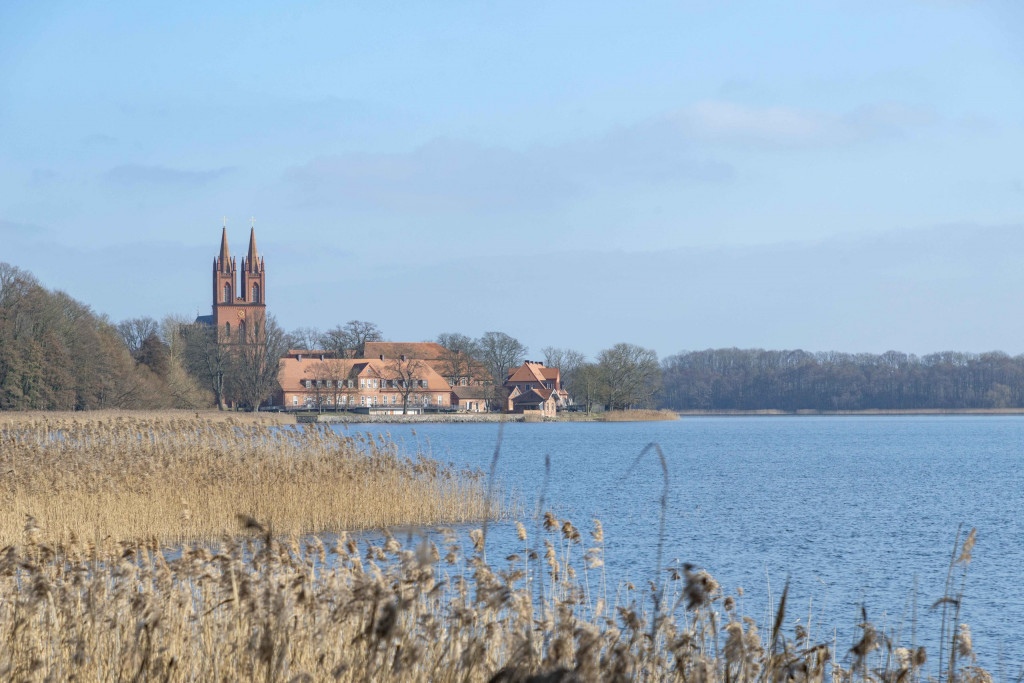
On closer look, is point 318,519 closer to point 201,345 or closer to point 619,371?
point 201,345

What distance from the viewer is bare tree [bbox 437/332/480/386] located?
10031 centimetres

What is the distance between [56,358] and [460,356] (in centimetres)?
5150

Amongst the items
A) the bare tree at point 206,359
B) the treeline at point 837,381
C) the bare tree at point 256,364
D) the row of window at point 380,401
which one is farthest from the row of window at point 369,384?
the treeline at point 837,381

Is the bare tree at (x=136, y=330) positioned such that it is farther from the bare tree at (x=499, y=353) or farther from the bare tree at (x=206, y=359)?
the bare tree at (x=499, y=353)

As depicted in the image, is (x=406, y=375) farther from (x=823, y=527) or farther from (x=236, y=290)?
(x=823, y=527)

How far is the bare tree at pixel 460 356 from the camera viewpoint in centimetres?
10031

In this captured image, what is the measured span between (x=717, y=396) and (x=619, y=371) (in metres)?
47.1

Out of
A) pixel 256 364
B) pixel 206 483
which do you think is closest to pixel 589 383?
pixel 256 364

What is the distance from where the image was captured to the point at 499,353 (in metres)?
101

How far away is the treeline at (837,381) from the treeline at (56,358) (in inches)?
3026

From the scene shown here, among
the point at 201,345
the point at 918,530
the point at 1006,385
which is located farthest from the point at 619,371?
the point at 918,530

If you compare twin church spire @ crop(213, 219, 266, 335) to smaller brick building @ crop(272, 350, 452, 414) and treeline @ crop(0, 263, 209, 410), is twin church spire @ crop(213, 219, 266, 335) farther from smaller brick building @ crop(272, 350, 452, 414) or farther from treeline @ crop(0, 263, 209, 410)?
treeline @ crop(0, 263, 209, 410)

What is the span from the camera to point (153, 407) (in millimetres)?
60656

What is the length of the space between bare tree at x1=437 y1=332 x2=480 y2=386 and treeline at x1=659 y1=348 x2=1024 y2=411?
104 feet
